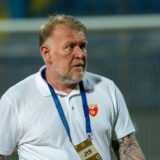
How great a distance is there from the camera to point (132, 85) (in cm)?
878

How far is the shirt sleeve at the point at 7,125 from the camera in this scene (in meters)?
5.23

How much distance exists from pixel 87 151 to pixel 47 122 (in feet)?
0.99

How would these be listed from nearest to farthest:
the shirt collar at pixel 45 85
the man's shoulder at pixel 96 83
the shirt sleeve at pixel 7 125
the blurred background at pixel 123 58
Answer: the shirt sleeve at pixel 7 125
the shirt collar at pixel 45 85
the man's shoulder at pixel 96 83
the blurred background at pixel 123 58

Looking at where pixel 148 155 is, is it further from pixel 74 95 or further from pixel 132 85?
pixel 74 95

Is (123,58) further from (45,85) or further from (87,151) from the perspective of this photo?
(87,151)

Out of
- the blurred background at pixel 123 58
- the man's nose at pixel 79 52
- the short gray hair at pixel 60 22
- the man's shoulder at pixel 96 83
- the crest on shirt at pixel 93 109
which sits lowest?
the blurred background at pixel 123 58

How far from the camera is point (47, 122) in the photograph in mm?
5289

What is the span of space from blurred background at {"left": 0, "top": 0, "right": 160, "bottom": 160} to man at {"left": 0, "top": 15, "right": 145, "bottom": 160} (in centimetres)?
332

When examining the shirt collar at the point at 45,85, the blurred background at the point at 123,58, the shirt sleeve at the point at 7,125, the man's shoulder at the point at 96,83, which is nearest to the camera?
the shirt sleeve at the point at 7,125

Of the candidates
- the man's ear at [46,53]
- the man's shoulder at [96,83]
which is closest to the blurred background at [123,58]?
the man's shoulder at [96,83]

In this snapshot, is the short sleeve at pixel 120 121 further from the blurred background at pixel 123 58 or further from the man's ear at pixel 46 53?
the blurred background at pixel 123 58

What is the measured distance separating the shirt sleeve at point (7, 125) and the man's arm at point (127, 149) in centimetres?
68

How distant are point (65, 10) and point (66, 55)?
4.44m

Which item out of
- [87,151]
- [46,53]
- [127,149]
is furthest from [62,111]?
[127,149]
